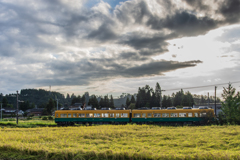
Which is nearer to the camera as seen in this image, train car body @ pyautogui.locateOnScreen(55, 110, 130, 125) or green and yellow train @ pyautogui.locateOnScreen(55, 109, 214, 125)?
green and yellow train @ pyautogui.locateOnScreen(55, 109, 214, 125)

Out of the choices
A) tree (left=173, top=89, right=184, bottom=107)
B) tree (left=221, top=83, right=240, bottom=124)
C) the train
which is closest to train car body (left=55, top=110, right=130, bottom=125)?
the train

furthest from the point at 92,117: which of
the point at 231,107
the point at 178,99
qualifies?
the point at 178,99

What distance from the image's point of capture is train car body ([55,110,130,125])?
1617 inches

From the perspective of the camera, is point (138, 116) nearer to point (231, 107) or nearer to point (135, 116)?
point (135, 116)

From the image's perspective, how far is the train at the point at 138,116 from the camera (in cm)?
3903

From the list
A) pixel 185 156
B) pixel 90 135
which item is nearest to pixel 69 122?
pixel 90 135

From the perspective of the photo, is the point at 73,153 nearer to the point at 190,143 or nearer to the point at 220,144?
the point at 190,143

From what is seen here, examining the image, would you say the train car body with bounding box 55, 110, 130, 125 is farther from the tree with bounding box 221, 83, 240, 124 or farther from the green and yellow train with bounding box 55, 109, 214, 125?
the tree with bounding box 221, 83, 240, 124

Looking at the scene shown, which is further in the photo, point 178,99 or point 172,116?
point 178,99

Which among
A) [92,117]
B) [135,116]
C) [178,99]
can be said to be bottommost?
[92,117]

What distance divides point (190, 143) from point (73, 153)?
10024 mm

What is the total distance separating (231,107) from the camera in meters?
38.8

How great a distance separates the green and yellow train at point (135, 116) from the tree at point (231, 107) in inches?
113

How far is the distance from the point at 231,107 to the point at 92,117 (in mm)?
27100
